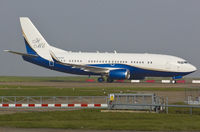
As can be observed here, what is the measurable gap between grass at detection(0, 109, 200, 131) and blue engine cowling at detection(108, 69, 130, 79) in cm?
4507

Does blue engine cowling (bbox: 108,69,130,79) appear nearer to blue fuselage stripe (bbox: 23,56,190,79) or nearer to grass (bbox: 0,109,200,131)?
blue fuselage stripe (bbox: 23,56,190,79)

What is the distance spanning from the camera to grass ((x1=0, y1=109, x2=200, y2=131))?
70.5ft

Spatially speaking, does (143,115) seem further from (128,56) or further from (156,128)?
(128,56)

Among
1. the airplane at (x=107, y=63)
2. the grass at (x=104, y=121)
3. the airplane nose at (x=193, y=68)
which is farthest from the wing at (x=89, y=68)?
the grass at (x=104, y=121)

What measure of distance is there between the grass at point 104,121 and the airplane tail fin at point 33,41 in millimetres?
49790

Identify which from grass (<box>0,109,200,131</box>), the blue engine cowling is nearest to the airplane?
the blue engine cowling

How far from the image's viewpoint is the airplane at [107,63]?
243ft

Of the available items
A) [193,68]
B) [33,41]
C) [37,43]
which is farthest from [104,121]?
[33,41]

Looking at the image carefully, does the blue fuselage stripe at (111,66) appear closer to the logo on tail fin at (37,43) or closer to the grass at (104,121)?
the logo on tail fin at (37,43)

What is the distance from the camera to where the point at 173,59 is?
74.6 meters

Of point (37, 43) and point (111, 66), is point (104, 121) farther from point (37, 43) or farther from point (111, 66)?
point (37, 43)

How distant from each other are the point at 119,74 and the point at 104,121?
4983cm

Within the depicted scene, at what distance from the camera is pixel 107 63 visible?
248 feet

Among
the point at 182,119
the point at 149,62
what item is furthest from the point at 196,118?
the point at 149,62
